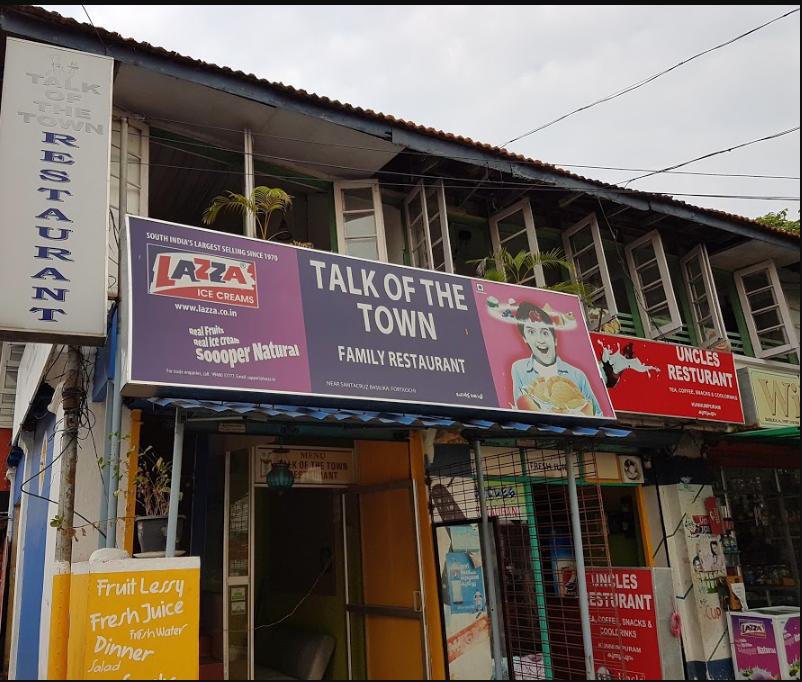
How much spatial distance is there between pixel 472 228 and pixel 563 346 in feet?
10.7

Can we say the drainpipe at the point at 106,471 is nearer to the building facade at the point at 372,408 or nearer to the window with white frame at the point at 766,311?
the building facade at the point at 372,408

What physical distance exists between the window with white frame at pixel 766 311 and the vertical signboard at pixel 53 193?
1109 centimetres

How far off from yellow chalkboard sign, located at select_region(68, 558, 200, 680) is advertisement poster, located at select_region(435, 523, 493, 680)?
11.7ft

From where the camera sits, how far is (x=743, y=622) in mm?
8727

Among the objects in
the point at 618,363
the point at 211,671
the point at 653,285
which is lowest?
the point at 211,671

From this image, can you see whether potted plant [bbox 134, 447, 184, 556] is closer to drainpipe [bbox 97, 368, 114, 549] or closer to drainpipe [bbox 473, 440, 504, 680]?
drainpipe [bbox 97, 368, 114, 549]

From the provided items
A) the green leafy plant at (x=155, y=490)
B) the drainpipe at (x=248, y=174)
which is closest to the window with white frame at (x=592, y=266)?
the drainpipe at (x=248, y=174)

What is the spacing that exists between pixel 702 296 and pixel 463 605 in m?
7.40

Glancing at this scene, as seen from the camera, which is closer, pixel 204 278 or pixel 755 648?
pixel 204 278

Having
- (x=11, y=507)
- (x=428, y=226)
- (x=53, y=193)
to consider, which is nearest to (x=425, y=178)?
(x=428, y=226)

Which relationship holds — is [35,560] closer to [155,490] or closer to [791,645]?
[155,490]

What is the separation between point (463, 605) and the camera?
7.79m

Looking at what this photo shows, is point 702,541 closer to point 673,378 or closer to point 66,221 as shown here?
point 673,378

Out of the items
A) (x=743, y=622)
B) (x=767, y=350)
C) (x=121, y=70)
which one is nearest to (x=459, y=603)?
(x=743, y=622)
